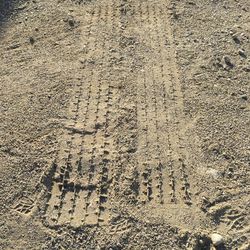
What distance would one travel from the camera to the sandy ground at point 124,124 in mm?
4203

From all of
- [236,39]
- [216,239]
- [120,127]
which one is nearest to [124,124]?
[120,127]

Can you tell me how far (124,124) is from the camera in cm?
495

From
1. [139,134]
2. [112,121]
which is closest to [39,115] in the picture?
[112,121]

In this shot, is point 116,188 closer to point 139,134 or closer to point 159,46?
point 139,134

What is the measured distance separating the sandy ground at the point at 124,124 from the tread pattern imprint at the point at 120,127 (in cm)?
1

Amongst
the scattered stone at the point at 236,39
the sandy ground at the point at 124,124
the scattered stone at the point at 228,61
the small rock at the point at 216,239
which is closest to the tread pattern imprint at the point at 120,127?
the sandy ground at the point at 124,124

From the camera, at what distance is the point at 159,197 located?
4375 mm

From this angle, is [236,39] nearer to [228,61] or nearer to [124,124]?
[228,61]

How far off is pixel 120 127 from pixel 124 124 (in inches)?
2.3

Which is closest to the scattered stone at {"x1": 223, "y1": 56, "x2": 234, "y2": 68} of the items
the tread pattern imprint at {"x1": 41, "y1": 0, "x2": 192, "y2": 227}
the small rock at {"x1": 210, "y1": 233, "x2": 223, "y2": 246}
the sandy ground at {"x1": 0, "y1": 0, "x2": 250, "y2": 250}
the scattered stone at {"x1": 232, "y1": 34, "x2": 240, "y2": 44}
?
the sandy ground at {"x1": 0, "y1": 0, "x2": 250, "y2": 250}

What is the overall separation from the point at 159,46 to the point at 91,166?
6.80ft

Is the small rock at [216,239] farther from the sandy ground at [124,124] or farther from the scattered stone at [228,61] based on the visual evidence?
the scattered stone at [228,61]

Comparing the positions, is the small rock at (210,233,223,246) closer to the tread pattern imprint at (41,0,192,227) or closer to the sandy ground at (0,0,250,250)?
the sandy ground at (0,0,250,250)

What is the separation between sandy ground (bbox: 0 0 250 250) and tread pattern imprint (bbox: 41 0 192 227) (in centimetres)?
1
